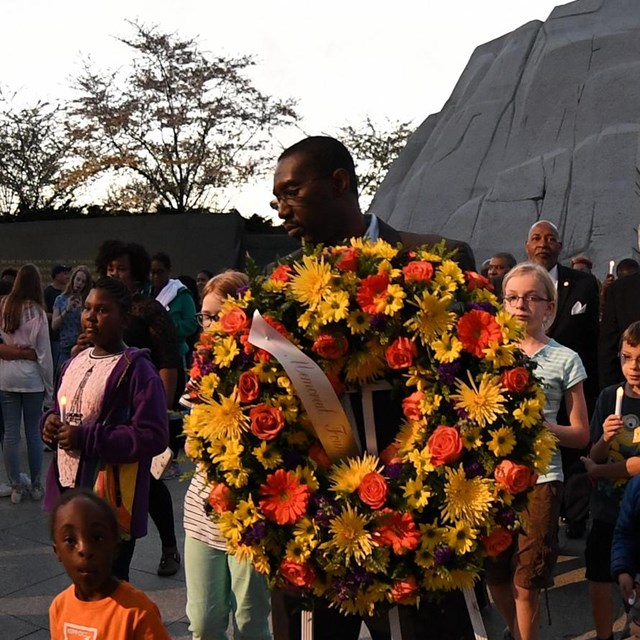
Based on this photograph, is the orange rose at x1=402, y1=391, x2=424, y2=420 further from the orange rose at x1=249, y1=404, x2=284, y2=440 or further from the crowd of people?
the orange rose at x1=249, y1=404, x2=284, y2=440

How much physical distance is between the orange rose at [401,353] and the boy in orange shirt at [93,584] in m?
0.93

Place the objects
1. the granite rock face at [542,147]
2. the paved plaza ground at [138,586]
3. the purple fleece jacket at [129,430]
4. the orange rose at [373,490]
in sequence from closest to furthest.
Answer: the orange rose at [373,490]
the purple fleece jacket at [129,430]
the paved plaza ground at [138,586]
the granite rock face at [542,147]

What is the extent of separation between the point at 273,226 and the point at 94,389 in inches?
874

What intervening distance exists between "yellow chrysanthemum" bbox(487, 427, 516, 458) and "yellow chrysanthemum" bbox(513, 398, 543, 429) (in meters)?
0.04

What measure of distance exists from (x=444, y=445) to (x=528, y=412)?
9.6 inches

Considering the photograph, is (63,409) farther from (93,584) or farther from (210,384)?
(210,384)

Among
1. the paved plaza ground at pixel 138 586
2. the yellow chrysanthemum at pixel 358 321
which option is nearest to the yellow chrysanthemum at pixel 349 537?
the yellow chrysanthemum at pixel 358 321

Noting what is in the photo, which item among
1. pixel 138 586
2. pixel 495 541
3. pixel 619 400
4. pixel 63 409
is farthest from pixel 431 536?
pixel 138 586

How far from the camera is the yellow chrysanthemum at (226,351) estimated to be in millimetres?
2154

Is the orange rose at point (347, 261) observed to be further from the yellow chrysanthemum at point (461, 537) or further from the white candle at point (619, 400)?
the white candle at point (619, 400)

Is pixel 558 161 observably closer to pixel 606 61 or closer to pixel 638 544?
pixel 606 61

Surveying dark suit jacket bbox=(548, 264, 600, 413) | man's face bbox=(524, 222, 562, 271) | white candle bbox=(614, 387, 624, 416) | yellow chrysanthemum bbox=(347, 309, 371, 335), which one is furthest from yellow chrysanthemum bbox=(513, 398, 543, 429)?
man's face bbox=(524, 222, 562, 271)

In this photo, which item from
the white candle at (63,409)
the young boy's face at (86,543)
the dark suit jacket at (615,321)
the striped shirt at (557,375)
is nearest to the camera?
the young boy's face at (86,543)

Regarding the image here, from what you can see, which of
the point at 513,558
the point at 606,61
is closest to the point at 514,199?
the point at 606,61
